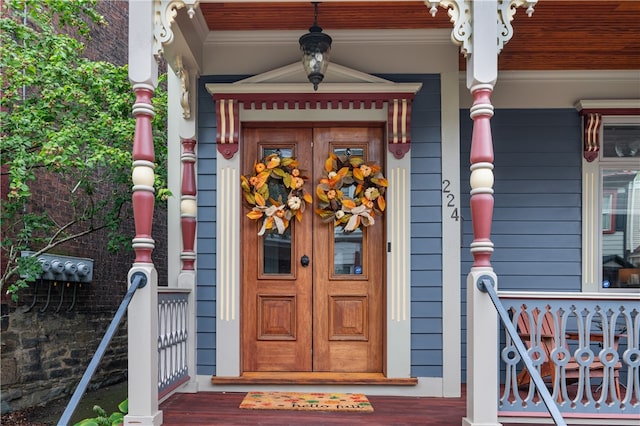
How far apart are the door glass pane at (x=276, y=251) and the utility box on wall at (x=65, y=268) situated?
2.37 metres

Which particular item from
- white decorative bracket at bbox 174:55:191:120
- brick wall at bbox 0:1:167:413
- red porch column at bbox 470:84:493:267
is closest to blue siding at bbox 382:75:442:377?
red porch column at bbox 470:84:493:267

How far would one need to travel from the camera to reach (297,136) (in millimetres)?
4492

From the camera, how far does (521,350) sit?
2879mm

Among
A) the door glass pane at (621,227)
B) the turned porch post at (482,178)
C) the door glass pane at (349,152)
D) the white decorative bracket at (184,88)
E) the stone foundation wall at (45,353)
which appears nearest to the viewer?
the turned porch post at (482,178)

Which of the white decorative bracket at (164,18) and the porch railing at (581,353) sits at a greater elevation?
the white decorative bracket at (164,18)

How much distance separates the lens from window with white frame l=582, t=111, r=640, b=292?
484cm

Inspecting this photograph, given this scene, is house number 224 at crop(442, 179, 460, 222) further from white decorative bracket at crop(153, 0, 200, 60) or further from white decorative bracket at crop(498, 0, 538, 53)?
white decorative bracket at crop(153, 0, 200, 60)

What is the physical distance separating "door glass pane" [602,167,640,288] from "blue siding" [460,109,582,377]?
308 millimetres

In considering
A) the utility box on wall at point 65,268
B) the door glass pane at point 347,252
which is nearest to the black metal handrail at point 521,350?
the door glass pane at point 347,252

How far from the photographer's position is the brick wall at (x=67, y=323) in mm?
5332

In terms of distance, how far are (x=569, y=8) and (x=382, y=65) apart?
1.45 meters

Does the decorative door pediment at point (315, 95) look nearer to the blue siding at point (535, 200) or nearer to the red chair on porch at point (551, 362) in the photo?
the blue siding at point (535, 200)

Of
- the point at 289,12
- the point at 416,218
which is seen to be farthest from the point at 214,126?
→ the point at 416,218

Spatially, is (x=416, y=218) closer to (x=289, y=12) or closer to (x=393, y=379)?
(x=393, y=379)
